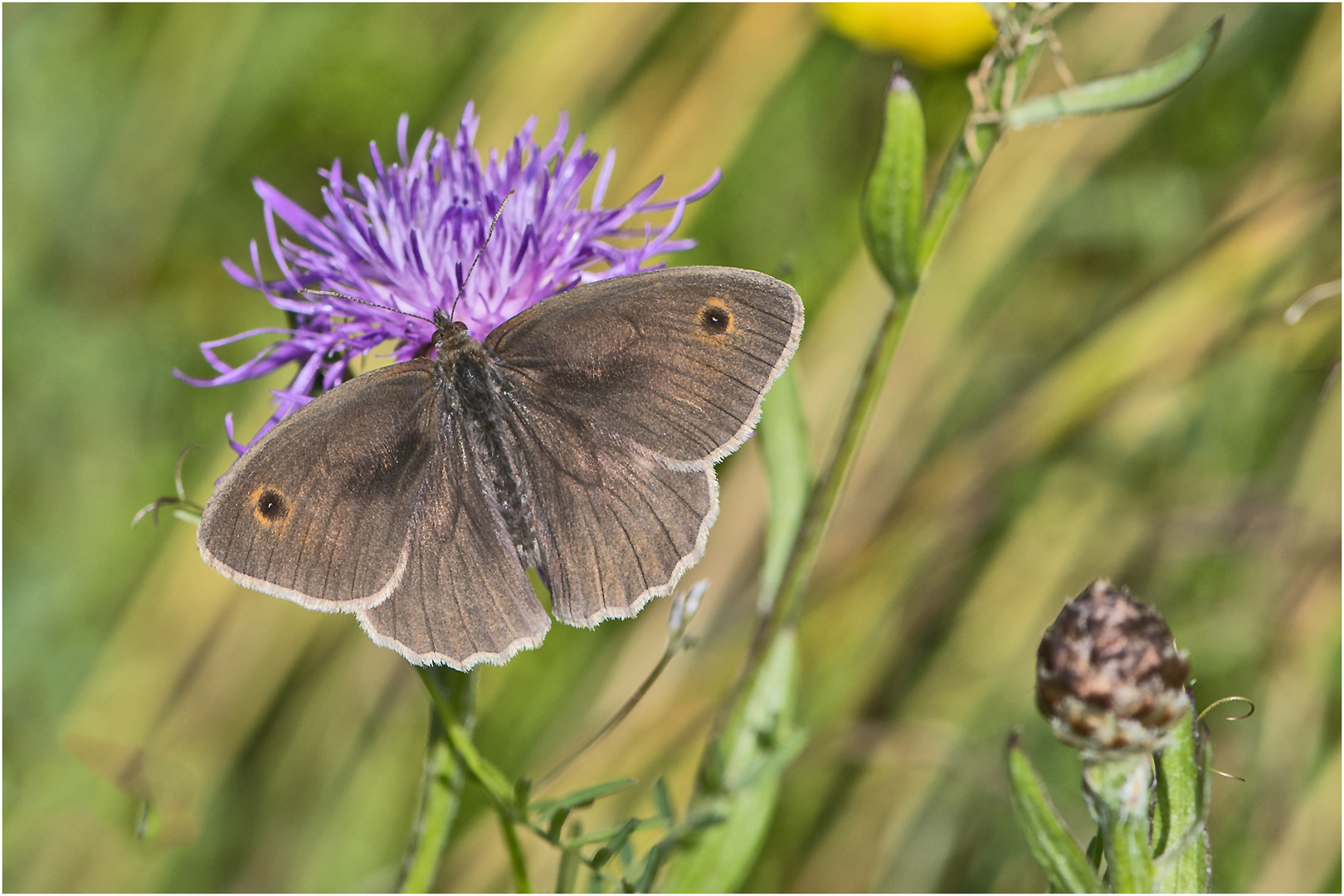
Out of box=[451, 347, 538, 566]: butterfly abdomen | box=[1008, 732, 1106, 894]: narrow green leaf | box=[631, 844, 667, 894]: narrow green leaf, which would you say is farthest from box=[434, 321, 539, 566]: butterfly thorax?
box=[1008, 732, 1106, 894]: narrow green leaf

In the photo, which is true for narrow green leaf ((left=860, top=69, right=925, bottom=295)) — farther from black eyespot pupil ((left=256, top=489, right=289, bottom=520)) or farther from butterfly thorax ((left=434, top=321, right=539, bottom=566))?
black eyespot pupil ((left=256, top=489, right=289, bottom=520))

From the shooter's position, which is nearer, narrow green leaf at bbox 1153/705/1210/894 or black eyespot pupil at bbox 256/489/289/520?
narrow green leaf at bbox 1153/705/1210/894

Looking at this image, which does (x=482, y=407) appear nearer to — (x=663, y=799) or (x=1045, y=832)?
(x=663, y=799)

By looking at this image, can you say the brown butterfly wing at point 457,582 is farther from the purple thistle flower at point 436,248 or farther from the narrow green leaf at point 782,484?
the narrow green leaf at point 782,484

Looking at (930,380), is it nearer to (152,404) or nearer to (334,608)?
(334,608)

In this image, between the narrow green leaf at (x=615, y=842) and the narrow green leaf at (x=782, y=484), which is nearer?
the narrow green leaf at (x=615, y=842)

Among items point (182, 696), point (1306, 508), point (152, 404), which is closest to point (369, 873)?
point (182, 696)

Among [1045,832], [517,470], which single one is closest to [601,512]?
[517,470]

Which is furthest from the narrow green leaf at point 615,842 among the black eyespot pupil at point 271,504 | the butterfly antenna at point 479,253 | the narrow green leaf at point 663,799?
the butterfly antenna at point 479,253
